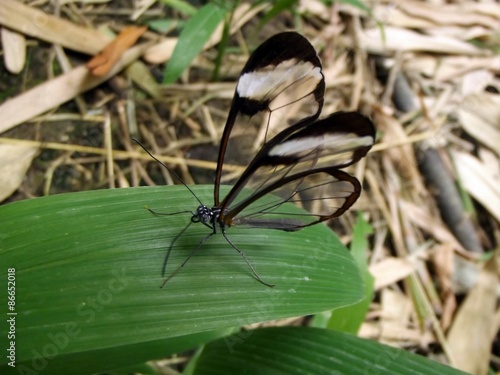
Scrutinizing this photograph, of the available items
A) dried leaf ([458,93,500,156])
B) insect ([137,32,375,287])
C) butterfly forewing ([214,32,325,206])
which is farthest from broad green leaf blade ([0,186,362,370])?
dried leaf ([458,93,500,156])

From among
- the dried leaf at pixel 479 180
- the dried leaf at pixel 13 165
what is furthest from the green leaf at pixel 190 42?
the dried leaf at pixel 479 180

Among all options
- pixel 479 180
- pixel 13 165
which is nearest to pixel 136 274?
pixel 13 165

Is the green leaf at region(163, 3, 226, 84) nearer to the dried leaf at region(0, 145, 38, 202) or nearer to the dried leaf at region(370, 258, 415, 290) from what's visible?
the dried leaf at region(0, 145, 38, 202)

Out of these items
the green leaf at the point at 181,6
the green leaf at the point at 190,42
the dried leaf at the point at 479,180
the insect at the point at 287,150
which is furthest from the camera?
the dried leaf at the point at 479,180

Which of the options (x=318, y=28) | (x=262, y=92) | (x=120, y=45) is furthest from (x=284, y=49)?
(x=318, y=28)

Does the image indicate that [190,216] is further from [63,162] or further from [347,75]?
[347,75]

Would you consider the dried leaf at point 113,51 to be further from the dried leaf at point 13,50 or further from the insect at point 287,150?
the insect at point 287,150

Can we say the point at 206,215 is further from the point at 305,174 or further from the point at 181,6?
the point at 181,6

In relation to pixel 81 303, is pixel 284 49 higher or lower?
higher
